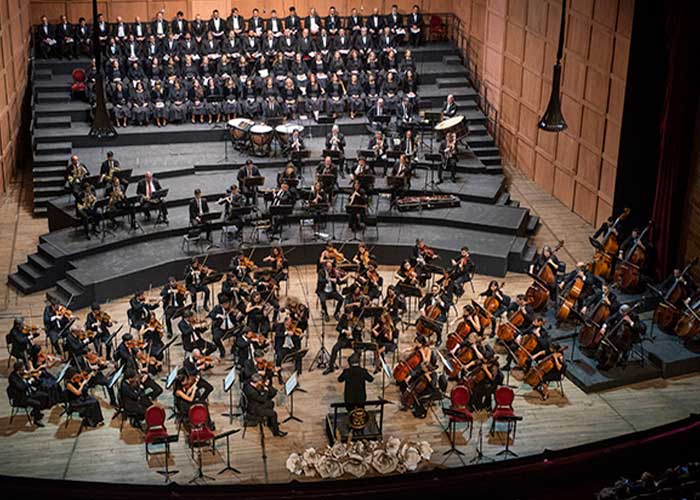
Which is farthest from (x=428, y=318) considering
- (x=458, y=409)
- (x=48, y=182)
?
(x=48, y=182)

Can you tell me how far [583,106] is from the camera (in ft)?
66.4

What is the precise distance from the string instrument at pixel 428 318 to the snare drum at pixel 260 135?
6966 mm

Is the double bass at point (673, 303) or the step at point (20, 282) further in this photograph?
the step at point (20, 282)

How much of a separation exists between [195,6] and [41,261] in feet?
33.6

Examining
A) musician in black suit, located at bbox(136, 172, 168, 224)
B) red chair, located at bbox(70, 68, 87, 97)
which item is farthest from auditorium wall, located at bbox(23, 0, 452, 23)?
musician in black suit, located at bbox(136, 172, 168, 224)

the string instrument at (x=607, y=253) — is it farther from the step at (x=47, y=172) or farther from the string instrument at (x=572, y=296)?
the step at (x=47, y=172)

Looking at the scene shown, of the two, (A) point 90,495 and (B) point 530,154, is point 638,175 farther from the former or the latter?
(A) point 90,495

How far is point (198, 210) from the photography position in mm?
18672

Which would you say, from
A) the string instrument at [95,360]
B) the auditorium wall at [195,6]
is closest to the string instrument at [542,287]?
the string instrument at [95,360]

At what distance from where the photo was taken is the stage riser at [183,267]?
17.6 m

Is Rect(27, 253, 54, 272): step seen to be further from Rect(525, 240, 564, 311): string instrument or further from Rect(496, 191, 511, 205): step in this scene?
Rect(496, 191, 511, 205): step

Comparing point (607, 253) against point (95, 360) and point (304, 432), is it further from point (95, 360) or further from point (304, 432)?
point (95, 360)

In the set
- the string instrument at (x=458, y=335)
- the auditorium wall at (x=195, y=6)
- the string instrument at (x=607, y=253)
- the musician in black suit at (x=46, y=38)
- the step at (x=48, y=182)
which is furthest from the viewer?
the auditorium wall at (x=195, y=6)

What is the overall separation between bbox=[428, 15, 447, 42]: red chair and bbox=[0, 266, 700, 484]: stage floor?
44.3ft
